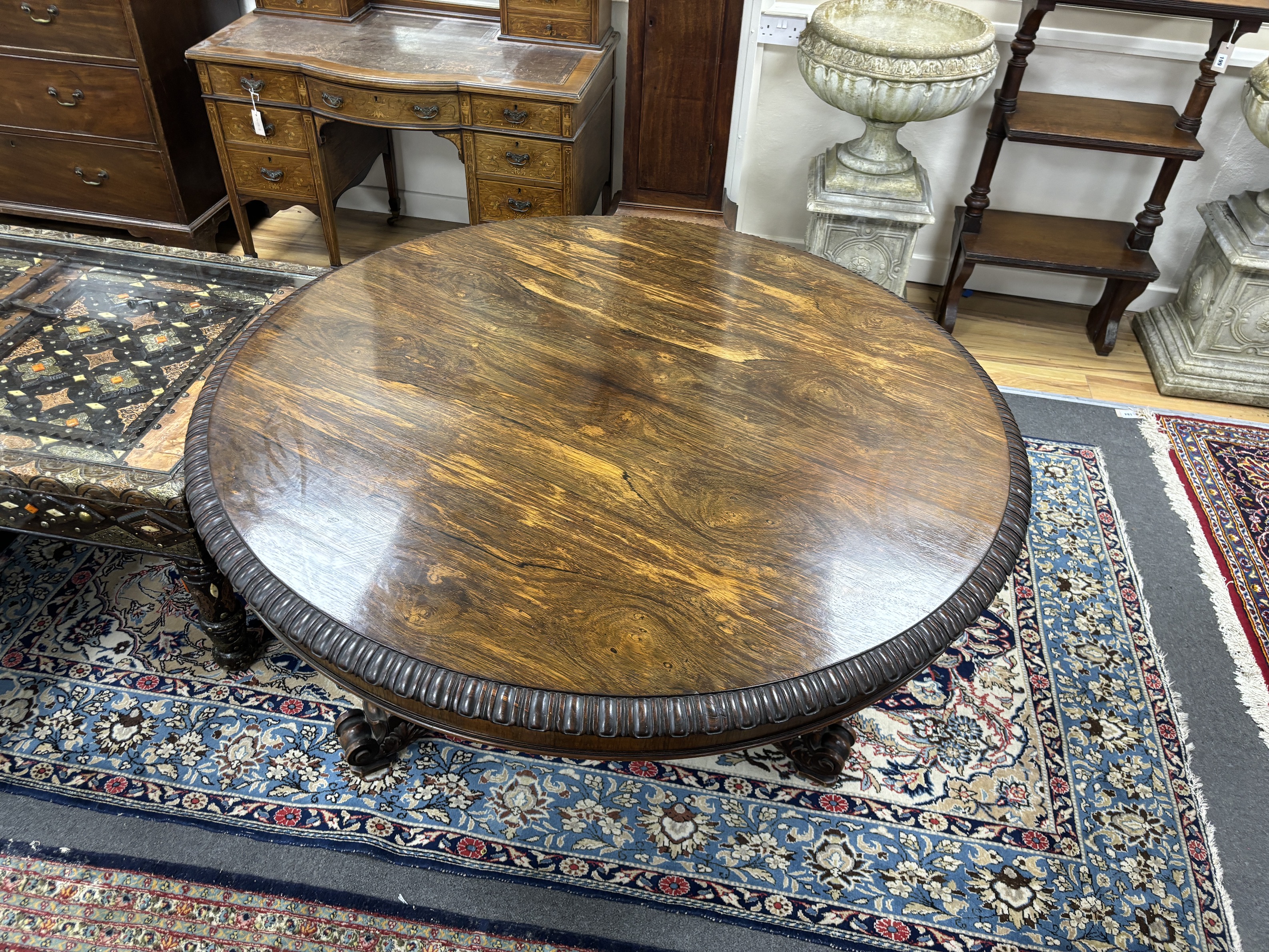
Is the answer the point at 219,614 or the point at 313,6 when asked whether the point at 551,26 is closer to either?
the point at 313,6

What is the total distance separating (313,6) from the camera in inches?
109

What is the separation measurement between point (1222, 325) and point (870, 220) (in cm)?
104

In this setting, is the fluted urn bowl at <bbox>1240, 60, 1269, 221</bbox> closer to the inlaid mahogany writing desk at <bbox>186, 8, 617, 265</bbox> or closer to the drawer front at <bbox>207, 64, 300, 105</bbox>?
the inlaid mahogany writing desk at <bbox>186, 8, 617, 265</bbox>

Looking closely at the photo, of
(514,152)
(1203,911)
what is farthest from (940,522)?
(514,152)

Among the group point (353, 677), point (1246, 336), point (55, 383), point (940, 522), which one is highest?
point (940, 522)

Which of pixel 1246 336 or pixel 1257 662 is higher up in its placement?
pixel 1246 336

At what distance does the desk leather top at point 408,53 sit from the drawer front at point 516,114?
4 cm

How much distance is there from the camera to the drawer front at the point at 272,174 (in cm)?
273

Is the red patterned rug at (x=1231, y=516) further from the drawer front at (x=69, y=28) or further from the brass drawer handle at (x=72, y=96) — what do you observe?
the brass drawer handle at (x=72, y=96)

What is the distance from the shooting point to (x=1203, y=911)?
5.01 ft

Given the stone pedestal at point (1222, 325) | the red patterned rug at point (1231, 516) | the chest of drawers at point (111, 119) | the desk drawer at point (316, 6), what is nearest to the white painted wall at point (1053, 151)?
the stone pedestal at point (1222, 325)

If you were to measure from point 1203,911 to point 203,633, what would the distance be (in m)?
1.88

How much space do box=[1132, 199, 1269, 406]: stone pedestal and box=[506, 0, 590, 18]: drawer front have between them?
1.90 m

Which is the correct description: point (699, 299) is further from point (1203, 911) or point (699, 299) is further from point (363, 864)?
point (1203, 911)
